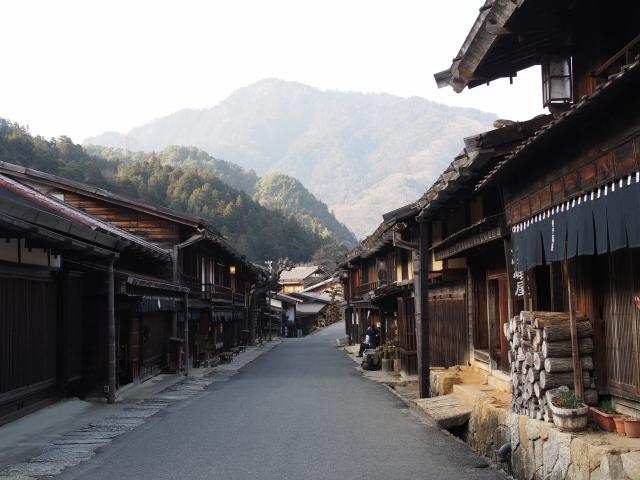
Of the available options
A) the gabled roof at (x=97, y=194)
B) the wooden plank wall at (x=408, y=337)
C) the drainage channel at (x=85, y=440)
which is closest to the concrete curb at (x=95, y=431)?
the drainage channel at (x=85, y=440)

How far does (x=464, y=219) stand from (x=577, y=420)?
9059 mm

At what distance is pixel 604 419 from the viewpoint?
7660 millimetres

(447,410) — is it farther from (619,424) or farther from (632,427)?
(632,427)

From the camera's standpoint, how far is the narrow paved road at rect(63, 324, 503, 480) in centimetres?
960

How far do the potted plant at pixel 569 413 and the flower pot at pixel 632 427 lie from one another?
566mm

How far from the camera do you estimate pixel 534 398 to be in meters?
8.83

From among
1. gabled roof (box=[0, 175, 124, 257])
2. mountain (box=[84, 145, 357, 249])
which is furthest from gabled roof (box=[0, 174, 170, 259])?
mountain (box=[84, 145, 357, 249])

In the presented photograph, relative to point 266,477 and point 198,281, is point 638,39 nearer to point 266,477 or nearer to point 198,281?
point 266,477

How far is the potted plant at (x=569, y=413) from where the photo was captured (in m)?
7.77

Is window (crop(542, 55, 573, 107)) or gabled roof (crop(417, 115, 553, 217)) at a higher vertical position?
window (crop(542, 55, 573, 107))

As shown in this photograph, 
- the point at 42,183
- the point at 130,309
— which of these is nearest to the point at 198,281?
the point at 42,183

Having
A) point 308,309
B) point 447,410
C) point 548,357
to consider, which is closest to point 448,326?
point 447,410

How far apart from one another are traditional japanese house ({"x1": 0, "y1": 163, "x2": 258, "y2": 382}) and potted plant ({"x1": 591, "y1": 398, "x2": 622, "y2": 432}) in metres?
13.5

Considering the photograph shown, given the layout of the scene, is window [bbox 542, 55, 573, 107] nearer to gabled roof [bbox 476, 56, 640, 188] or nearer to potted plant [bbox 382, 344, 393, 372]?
gabled roof [bbox 476, 56, 640, 188]
